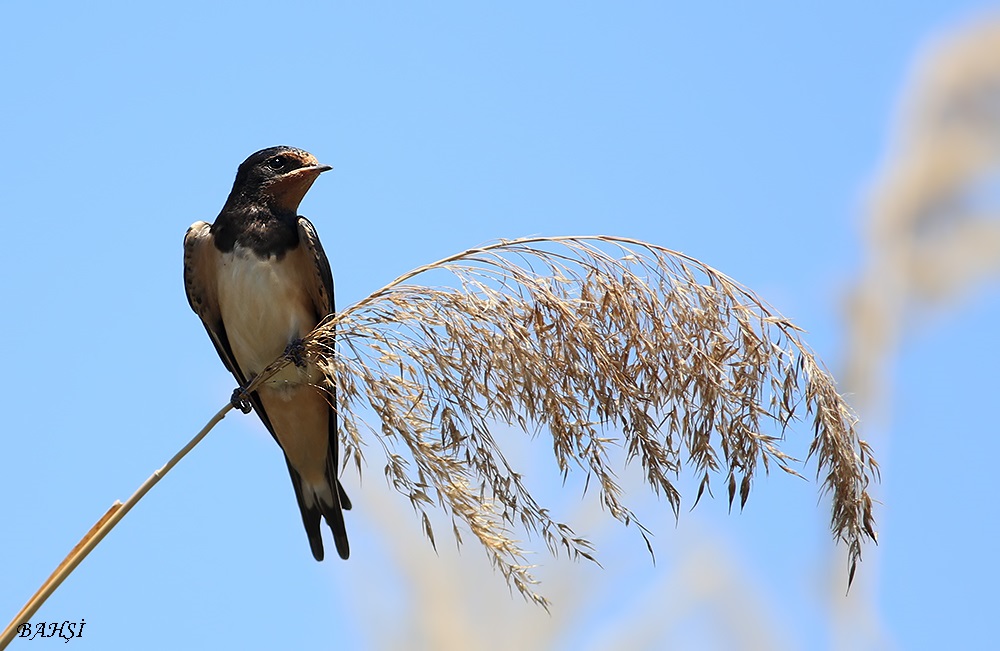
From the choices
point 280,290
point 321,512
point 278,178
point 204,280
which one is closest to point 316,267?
point 280,290

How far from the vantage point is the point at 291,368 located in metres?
4.09

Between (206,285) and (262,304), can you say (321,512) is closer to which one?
(262,304)

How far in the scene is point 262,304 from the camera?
386cm

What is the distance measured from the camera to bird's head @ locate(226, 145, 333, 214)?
3.85 meters

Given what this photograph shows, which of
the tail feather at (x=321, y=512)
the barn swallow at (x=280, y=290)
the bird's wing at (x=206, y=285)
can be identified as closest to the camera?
the tail feather at (x=321, y=512)

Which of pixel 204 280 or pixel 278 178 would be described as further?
pixel 204 280

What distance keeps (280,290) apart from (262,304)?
0.07 meters

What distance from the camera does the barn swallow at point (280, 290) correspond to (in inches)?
152

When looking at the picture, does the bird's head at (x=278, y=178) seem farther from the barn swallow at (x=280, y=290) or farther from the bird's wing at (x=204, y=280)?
the bird's wing at (x=204, y=280)

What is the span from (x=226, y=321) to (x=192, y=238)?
0.30 m

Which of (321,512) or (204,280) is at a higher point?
(204,280)

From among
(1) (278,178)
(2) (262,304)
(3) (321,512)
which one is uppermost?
(1) (278,178)

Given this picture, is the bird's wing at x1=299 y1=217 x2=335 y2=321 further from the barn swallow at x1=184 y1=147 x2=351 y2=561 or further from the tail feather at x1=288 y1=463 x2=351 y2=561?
the tail feather at x1=288 y1=463 x2=351 y2=561

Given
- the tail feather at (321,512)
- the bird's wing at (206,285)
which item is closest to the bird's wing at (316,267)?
the bird's wing at (206,285)
